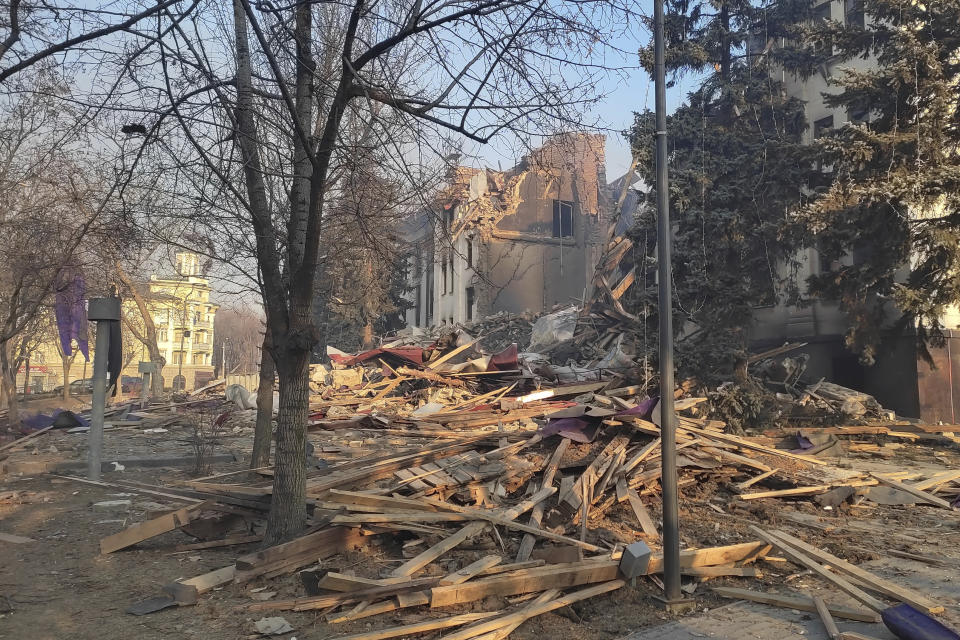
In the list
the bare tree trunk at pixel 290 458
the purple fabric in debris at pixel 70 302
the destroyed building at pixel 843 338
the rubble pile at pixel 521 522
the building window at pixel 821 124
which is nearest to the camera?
the rubble pile at pixel 521 522

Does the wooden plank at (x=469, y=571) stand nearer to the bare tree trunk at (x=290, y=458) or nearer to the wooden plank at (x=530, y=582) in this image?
the wooden plank at (x=530, y=582)

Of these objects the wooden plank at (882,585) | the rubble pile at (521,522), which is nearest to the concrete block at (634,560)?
the rubble pile at (521,522)

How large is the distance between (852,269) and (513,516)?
40.9 ft

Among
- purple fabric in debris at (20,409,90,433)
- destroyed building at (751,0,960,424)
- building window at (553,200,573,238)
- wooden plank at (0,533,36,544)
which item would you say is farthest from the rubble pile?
building window at (553,200,573,238)

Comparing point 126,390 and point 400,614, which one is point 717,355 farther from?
point 126,390

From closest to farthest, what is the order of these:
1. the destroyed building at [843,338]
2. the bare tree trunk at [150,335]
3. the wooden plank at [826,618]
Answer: the wooden plank at [826,618], the destroyed building at [843,338], the bare tree trunk at [150,335]

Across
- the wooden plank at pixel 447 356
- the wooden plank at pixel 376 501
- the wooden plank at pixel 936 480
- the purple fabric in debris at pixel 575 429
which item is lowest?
the wooden plank at pixel 936 480

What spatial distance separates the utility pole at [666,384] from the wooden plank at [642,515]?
1468 mm

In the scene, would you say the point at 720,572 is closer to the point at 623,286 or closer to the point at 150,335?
the point at 623,286

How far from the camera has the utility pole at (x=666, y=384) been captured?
17.2ft

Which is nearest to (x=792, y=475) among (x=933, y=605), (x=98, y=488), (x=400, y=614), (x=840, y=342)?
(x=933, y=605)

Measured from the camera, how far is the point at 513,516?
22.0ft

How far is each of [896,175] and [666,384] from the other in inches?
437

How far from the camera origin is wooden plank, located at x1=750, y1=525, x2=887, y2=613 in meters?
4.89
